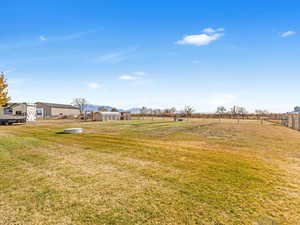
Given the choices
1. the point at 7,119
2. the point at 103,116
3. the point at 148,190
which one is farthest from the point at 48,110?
the point at 148,190

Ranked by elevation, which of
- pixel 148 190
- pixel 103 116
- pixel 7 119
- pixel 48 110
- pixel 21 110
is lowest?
pixel 148 190

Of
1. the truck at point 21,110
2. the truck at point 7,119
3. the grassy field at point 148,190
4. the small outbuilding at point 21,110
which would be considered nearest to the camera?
the grassy field at point 148,190

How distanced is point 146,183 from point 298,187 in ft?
14.1

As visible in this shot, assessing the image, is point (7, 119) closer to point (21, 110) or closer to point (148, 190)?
point (21, 110)

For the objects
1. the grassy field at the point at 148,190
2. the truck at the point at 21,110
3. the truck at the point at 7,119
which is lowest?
the grassy field at the point at 148,190

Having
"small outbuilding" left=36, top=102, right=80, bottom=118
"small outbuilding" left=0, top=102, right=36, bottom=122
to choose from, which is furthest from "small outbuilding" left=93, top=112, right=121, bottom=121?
"small outbuilding" left=36, top=102, right=80, bottom=118

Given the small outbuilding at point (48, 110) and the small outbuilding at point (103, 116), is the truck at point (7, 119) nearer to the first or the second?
the small outbuilding at point (103, 116)

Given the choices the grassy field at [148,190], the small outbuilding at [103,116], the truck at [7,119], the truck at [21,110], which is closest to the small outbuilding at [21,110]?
the truck at [21,110]

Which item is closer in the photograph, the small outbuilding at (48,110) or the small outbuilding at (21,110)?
the small outbuilding at (21,110)

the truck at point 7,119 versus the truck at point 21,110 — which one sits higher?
the truck at point 21,110

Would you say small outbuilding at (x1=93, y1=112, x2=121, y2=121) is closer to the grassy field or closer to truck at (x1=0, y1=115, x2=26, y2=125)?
truck at (x1=0, y1=115, x2=26, y2=125)

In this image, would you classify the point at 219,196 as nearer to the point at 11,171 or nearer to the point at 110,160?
the point at 110,160

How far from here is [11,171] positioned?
6.00 meters

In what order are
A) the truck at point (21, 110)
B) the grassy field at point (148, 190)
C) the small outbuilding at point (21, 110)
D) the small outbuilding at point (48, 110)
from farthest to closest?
the small outbuilding at point (48, 110) < the small outbuilding at point (21, 110) < the truck at point (21, 110) < the grassy field at point (148, 190)
